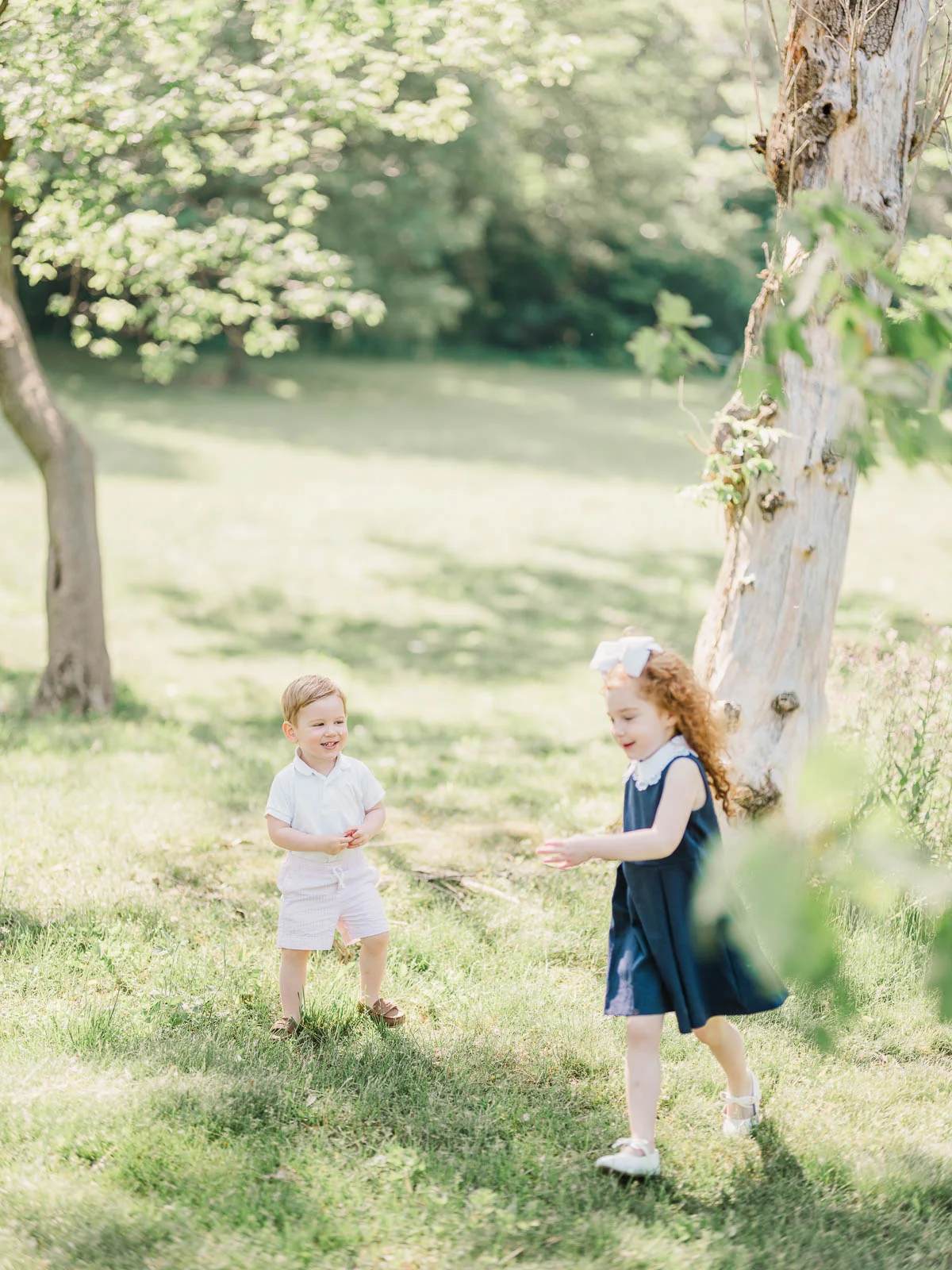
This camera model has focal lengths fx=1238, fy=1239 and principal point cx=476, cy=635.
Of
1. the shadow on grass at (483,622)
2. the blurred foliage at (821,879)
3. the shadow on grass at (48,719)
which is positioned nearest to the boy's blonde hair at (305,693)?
the blurred foliage at (821,879)

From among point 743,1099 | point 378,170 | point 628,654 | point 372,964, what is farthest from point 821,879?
point 378,170

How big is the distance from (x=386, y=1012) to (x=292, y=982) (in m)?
0.31

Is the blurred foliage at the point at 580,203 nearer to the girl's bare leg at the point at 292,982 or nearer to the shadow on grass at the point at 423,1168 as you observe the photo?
the girl's bare leg at the point at 292,982

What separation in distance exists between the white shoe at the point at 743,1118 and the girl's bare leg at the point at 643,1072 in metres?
0.35

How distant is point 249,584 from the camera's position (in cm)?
1158

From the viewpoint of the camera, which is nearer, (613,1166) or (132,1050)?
(613,1166)

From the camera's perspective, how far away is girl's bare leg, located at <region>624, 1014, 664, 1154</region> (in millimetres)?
3039

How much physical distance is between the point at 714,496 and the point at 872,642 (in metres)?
1.36

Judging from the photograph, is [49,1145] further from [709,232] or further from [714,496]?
[709,232]

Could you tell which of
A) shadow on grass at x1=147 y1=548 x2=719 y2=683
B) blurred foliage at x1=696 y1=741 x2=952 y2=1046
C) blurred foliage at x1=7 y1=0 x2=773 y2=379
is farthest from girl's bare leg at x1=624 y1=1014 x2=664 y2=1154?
shadow on grass at x1=147 y1=548 x2=719 y2=683

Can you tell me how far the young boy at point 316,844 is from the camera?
3.63 m

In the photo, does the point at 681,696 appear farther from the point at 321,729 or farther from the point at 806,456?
the point at 806,456

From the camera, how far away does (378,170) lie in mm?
24047

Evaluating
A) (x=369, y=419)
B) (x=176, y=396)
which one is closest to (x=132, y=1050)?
(x=369, y=419)
